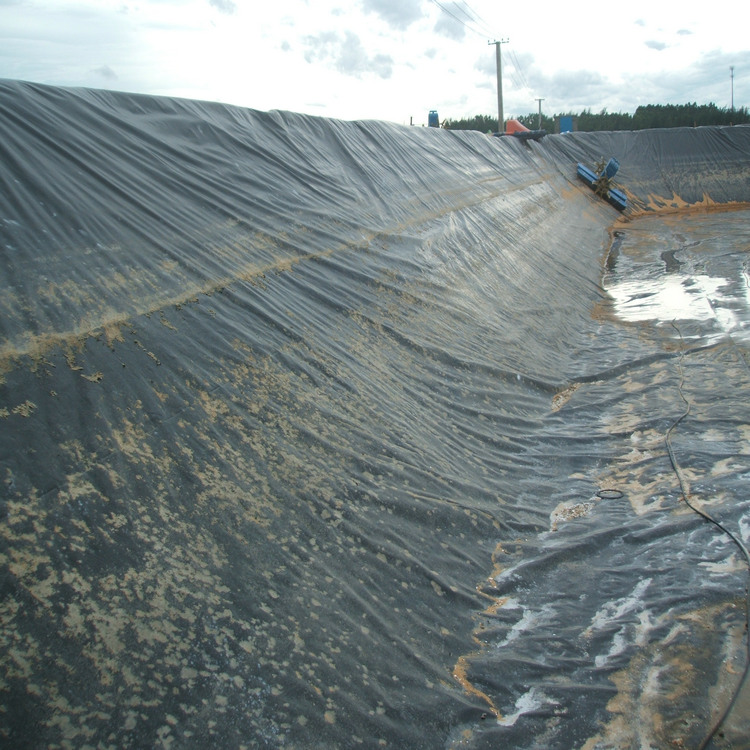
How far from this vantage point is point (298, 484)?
107 inches

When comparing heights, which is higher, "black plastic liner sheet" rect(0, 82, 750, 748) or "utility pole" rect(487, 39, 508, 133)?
"utility pole" rect(487, 39, 508, 133)

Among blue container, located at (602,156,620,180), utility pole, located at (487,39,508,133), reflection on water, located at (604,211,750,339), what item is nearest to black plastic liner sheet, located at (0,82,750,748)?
reflection on water, located at (604,211,750,339)

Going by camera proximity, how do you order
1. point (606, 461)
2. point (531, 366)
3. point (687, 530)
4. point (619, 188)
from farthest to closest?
point (619, 188) → point (531, 366) → point (606, 461) → point (687, 530)

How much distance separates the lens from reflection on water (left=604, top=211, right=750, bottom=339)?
7.64 metres

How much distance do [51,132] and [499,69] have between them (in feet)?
98.0

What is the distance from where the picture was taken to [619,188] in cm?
1847

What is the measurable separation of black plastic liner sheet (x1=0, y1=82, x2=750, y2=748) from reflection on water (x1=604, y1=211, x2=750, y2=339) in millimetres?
1963

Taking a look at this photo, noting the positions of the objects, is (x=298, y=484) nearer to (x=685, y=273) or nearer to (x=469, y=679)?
(x=469, y=679)

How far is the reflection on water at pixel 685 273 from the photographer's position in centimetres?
764

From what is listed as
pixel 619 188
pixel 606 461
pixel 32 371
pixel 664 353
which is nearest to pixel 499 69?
pixel 619 188

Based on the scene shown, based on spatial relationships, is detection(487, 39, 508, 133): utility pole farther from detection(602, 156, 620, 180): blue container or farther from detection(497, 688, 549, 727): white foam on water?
detection(497, 688, 549, 727): white foam on water

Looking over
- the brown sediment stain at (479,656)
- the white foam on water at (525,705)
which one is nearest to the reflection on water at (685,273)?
the brown sediment stain at (479,656)

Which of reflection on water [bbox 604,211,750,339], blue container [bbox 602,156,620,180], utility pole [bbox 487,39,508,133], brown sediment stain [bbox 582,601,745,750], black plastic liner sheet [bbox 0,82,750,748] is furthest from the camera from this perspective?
utility pole [bbox 487,39,508,133]

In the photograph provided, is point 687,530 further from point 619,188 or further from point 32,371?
point 619,188
